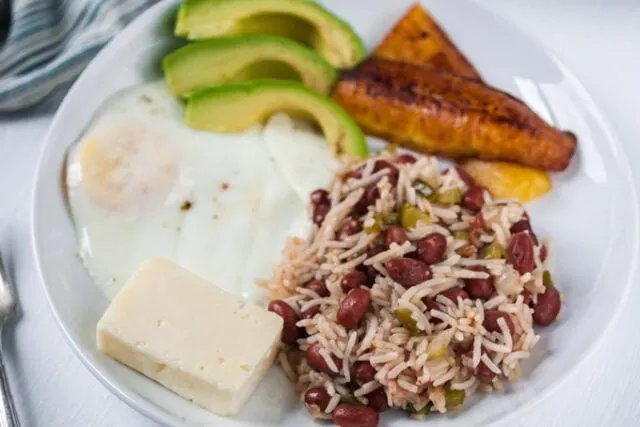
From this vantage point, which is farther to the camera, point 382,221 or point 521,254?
point 382,221

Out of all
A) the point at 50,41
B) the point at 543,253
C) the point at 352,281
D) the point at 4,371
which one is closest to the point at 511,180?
the point at 543,253

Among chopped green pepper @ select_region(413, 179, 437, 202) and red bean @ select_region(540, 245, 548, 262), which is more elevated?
chopped green pepper @ select_region(413, 179, 437, 202)

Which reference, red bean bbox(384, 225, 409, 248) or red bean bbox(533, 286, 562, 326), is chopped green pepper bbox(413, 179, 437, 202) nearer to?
red bean bbox(384, 225, 409, 248)

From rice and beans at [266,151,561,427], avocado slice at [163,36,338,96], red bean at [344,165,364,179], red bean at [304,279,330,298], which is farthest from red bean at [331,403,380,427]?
avocado slice at [163,36,338,96]

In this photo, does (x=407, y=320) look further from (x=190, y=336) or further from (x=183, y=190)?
(x=183, y=190)

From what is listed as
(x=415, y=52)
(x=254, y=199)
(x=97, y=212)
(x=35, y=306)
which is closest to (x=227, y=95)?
(x=254, y=199)
